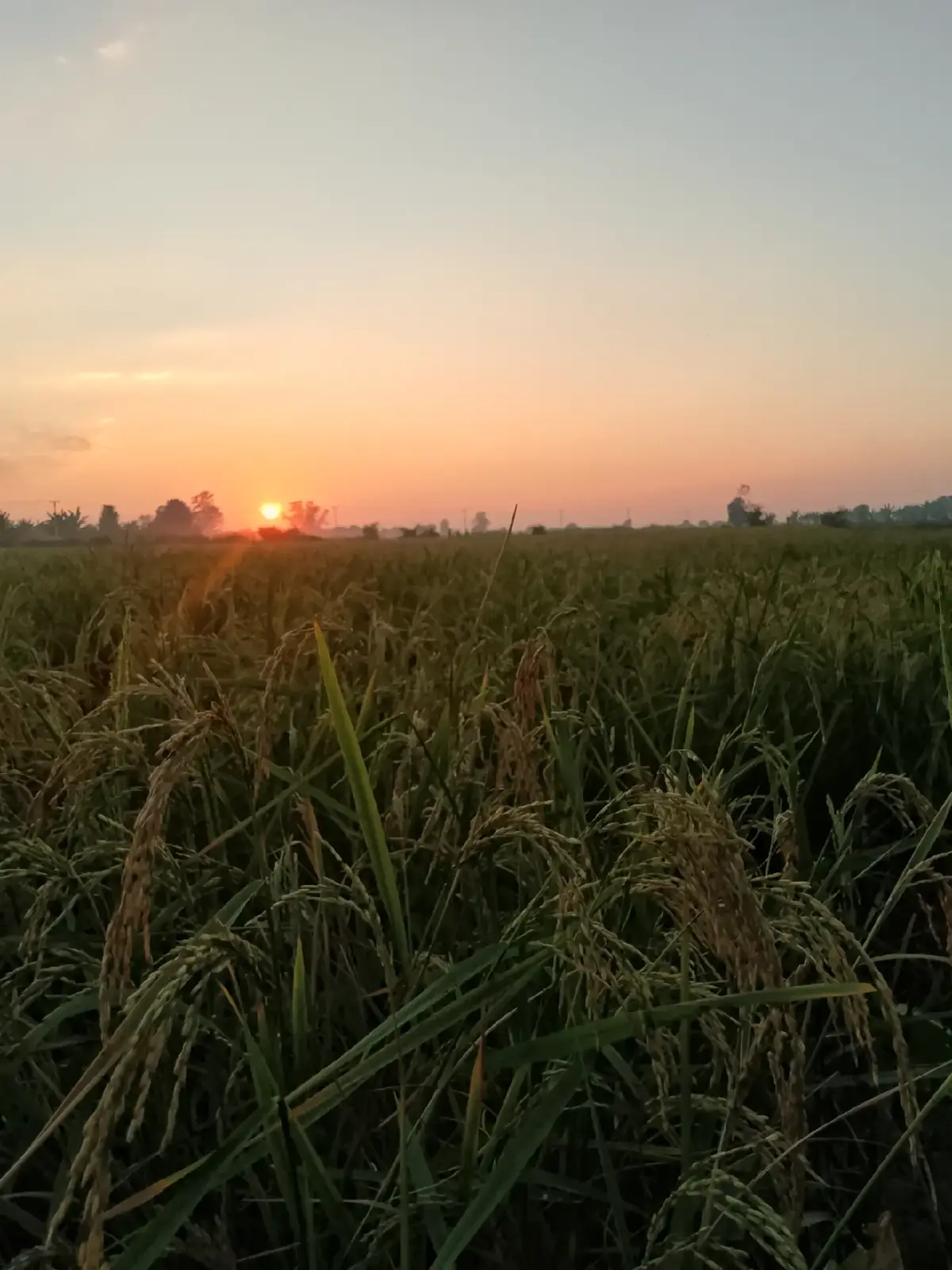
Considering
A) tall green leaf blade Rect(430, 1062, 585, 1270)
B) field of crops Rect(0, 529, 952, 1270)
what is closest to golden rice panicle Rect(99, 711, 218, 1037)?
field of crops Rect(0, 529, 952, 1270)

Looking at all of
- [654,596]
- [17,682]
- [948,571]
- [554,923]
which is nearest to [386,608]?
[654,596]

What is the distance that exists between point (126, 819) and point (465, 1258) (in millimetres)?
997

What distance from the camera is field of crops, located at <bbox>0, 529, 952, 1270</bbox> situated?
83cm

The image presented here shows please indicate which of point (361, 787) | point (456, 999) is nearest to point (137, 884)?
point (361, 787)

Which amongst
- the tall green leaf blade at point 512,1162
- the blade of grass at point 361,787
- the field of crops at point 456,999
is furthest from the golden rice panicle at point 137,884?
the tall green leaf blade at point 512,1162

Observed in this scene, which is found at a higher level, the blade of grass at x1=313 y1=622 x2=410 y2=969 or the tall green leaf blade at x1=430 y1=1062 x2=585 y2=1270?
the blade of grass at x1=313 y1=622 x2=410 y2=969

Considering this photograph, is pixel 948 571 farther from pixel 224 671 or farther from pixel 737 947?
pixel 737 947

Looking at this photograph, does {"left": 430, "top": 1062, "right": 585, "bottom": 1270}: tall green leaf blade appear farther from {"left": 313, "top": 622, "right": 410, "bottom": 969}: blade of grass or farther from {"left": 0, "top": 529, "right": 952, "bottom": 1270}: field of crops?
{"left": 313, "top": 622, "right": 410, "bottom": 969}: blade of grass

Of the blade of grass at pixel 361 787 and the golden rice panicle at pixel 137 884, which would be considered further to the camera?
the blade of grass at pixel 361 787

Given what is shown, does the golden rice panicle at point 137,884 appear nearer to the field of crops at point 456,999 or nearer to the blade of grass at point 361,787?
the field of crops at point 456,999

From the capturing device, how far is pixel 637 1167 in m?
1.11

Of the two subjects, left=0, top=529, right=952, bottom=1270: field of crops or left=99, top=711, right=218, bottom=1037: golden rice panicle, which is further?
left=0, top=529, right=952, bottom=1270: field of crops

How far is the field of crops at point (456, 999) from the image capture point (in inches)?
32.8

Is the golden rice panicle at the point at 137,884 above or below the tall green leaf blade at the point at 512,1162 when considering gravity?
above
